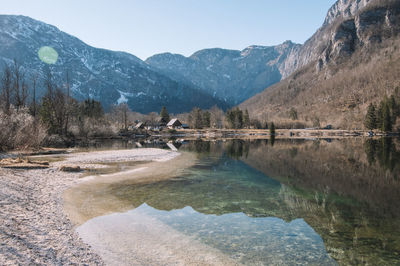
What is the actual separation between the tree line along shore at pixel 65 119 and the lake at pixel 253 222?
1041 inches

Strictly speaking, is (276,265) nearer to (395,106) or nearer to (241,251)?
(241,251)

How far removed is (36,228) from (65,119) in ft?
226

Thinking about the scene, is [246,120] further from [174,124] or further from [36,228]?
[36,228]

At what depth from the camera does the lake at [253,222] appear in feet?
30.2

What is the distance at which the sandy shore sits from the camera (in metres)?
7.75

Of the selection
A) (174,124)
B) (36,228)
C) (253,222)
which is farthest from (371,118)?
(36,228)

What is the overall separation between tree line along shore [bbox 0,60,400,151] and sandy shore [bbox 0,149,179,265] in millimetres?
21858

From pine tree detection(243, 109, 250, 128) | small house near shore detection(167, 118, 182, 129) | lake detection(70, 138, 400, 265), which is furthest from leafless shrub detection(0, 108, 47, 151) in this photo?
pine tree detection(243, 109, 250, 128)

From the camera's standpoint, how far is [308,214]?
13789 millimetres

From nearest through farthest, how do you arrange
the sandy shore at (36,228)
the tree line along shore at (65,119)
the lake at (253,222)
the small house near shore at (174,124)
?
the sandy shore at (36,228) < the lake at (253,222) < the tree line along shore at (65,119) < the small house near shore at (174,124)

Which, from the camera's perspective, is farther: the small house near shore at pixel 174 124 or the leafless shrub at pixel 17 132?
the small house near shore at pixel 174 124

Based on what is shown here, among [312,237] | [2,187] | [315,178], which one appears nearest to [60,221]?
[2,187]

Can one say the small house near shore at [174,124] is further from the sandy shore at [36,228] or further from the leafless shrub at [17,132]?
the sandy shore at [36,228]

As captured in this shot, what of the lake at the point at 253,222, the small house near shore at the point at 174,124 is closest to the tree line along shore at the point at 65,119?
the small house near shore at the point at 174,124
